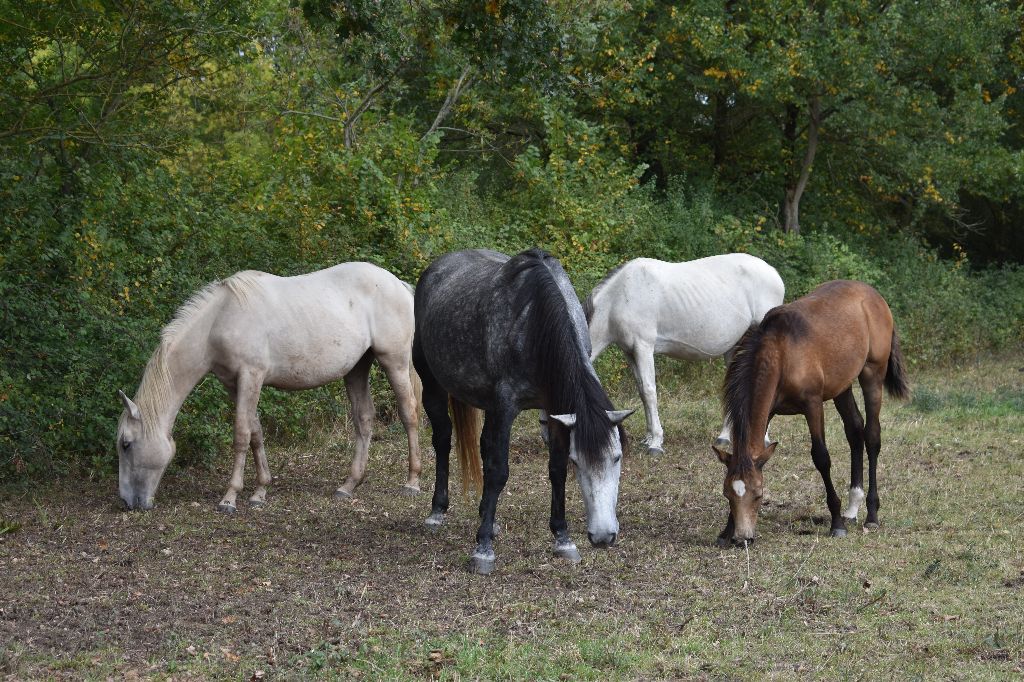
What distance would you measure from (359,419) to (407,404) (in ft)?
1.30

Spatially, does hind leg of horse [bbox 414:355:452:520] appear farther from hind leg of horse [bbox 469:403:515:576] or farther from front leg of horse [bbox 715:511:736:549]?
front leg of horse [bbox 715:511:736:549]

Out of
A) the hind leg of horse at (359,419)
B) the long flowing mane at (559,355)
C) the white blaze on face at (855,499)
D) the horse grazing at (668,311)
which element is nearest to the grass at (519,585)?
the hind leg of horse at (359,419)

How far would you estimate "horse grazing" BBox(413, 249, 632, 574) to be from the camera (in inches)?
219

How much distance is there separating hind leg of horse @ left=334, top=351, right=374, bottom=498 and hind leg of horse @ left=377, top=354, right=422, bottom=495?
7.8 inches

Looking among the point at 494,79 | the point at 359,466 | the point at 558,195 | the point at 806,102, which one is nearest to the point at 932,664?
the point at 359,466

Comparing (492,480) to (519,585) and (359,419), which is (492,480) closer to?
(519,585)

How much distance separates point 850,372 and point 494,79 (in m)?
3.56

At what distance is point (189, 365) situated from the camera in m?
7.63

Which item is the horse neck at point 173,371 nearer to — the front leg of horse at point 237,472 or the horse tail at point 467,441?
the front leg of horse at point 237,472

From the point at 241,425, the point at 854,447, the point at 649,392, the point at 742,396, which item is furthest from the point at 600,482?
the point at 649,392

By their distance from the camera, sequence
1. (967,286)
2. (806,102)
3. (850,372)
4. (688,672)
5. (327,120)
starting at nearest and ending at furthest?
(688,672) < (850,372) < (327,120) < (806,102) < (967,286)

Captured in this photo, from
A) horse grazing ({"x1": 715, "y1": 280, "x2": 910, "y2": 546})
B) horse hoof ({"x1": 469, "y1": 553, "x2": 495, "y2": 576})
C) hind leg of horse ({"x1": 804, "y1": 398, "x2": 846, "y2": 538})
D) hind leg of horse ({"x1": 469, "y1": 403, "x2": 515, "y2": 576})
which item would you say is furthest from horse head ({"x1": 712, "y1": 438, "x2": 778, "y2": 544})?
horse hoof ({"x1": 469, "y1": 553, "x2": 495, "y2": 576})

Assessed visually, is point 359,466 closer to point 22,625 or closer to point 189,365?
point 189,365

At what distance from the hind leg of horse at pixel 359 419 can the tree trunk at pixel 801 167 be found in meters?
10.1
